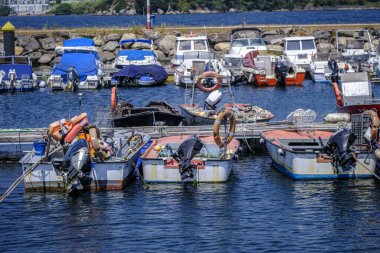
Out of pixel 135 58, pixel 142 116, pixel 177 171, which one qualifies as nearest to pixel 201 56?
pixel 135 58

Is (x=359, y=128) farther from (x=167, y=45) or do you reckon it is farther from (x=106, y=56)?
(x=167, y=45)

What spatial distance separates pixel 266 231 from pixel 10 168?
10864 millimetres

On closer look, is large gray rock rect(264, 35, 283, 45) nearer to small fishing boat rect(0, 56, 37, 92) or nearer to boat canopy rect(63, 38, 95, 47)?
boat canopy rect(63, 38, 95, 47)

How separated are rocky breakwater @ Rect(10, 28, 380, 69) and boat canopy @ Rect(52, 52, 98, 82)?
10.9 meters

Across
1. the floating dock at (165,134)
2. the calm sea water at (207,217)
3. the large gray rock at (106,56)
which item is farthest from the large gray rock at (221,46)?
the calm sea water at (207,217)

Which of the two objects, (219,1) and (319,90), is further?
(219,1)

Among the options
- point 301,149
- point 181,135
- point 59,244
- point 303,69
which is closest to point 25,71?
point 303,69

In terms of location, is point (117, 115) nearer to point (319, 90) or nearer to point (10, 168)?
point (10, 168)

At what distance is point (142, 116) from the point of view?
32.2m

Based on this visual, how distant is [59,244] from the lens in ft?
70.3

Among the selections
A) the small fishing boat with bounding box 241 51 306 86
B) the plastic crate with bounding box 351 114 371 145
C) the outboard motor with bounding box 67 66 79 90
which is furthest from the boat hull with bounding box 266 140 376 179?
the outboard motor with bounding box 67 66 79 90

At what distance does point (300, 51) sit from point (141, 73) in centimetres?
963

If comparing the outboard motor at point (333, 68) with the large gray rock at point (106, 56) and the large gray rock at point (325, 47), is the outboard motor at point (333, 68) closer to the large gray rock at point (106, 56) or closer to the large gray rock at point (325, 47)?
the large gray rock at point (325, 47)

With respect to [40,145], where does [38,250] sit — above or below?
below
